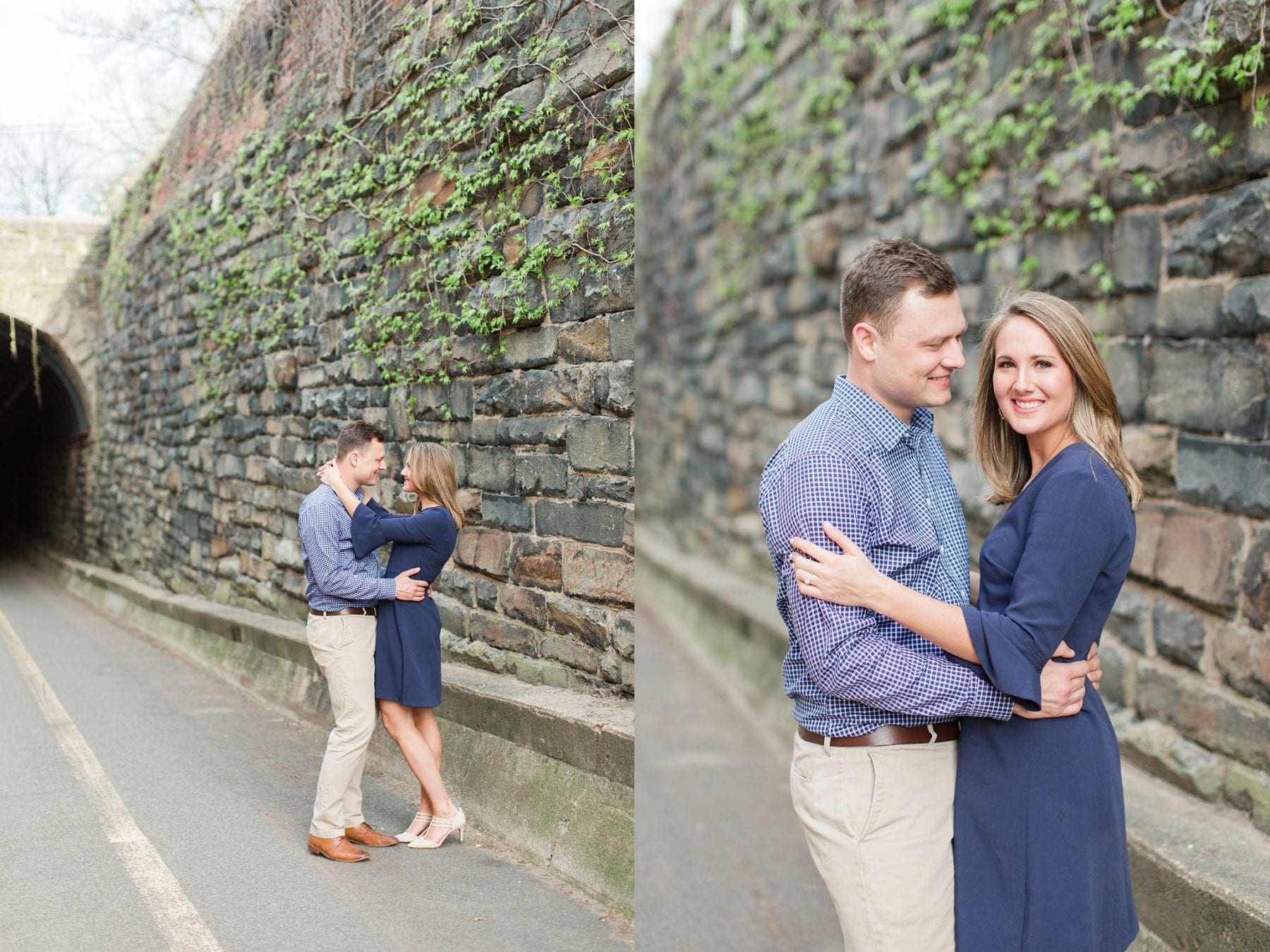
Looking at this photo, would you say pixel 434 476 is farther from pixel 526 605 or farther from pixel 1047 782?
pixel 1047 782

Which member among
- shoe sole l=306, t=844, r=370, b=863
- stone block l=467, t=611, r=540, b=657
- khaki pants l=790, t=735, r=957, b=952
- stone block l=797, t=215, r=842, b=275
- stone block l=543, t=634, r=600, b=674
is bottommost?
shoe sole l=306, t=844, r=370, b=863

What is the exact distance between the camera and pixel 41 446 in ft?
7.66

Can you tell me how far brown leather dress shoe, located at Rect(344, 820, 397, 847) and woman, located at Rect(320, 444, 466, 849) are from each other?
31mm

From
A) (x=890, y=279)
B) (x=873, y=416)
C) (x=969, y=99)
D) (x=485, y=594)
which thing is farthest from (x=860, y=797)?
(x=969, y=99)

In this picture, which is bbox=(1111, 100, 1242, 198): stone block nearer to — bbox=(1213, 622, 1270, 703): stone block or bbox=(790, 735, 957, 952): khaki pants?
bbox=(1213, 622, 1270, 703): stone block

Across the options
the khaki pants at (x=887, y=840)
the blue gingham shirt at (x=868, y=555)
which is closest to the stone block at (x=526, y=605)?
the blue gingham shirt at (x=868, y=555)

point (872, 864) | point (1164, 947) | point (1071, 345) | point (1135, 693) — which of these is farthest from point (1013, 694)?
point (1135, 693)

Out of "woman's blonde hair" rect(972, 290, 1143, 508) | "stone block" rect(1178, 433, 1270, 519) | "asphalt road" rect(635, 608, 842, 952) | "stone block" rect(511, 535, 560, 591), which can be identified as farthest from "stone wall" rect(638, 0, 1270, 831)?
"stone block" rect(511, 535, 560, 591)

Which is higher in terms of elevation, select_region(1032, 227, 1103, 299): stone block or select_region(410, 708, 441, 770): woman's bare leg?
select_region(1032, 227, 1103, 299): stone block

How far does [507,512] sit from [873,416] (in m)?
0.92

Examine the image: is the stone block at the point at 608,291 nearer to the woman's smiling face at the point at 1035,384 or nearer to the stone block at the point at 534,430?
the stone block at the point at 534,430

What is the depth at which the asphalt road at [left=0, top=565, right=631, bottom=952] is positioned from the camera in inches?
74.8

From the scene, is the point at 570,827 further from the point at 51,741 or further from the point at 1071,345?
the point at 1071,345

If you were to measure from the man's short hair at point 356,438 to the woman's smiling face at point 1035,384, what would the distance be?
48.3 inches
